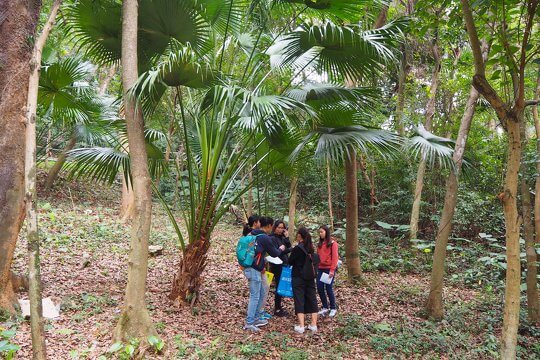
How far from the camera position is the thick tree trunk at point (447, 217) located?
640 centimetres

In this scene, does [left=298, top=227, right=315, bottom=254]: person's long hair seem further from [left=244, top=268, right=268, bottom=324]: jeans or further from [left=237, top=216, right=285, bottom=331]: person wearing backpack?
[left=244, top=268, right=268, bottom=324]: jeans

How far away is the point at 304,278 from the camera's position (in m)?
6.14

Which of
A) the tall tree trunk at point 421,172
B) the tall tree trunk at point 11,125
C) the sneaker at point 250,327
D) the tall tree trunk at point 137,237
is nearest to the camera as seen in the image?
the tall tree trunk at point 137,237

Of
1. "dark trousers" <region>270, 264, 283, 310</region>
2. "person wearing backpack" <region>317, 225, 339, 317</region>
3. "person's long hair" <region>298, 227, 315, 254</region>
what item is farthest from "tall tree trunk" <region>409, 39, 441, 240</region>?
"person's long hair" <region>298, 227, 315, 254</region>

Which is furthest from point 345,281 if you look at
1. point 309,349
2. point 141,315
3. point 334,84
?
point 141,315

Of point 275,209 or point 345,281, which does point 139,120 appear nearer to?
point 345,281

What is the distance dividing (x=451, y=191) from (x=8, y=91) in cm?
615

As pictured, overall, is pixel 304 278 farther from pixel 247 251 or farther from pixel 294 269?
pixel 247 251

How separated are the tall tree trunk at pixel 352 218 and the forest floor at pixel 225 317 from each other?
14.0 inches

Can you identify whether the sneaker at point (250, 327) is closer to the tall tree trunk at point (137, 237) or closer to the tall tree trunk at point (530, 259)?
the tall tree trunk at point (137, 237)

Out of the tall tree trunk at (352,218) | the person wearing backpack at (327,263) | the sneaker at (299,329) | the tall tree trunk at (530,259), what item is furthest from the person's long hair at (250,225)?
the tall tree trunk at (530,259)

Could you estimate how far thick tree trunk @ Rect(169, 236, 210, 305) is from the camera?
604 centimetres

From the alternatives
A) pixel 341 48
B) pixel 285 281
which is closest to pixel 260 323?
pixel 285 281

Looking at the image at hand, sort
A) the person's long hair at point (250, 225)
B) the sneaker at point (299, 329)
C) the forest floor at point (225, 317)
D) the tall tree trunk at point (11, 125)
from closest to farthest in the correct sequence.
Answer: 1. the tall tree trunk at point (11, 125)
2. the forest floor at point (225, 317)
3. the sneaker at point (299, 329)
4. the person's long hair at point (250, 225)
